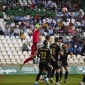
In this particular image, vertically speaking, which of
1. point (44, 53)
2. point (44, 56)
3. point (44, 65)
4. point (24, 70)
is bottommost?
point (24, 70)

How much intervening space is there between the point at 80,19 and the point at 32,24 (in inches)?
228

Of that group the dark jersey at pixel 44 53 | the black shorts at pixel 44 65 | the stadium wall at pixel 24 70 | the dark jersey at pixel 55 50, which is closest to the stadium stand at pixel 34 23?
the stadium wall at pixel 24 70

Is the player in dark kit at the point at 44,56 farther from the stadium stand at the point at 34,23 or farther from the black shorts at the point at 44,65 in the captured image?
the stadium stand at the point at 34,23

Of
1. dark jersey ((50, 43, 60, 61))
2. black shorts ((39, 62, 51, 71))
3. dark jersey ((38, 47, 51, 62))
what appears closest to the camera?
dark jersey ((38, 47, 51, 62))

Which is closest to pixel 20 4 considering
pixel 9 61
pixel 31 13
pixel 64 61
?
pixel 31 13

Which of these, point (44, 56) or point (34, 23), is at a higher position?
point (44, 56)

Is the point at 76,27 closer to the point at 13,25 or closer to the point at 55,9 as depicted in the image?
the point at 55,9

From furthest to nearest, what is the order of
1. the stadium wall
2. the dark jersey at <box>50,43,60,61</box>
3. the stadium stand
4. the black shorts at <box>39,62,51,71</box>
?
the stadium stand, the stadium wall, the dark jersey at <box>50,43,60,61</box>, the black shorts at <box>39,62,51,71</box>

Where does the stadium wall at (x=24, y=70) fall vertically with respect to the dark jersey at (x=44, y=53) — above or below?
below

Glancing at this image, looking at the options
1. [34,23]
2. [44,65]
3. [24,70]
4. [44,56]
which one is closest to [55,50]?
[44,65]

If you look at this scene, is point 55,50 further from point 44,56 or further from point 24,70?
point 24,70

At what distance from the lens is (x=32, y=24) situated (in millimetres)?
37688

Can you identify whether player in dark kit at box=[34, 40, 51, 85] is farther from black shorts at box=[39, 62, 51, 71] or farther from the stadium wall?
the stadium wall

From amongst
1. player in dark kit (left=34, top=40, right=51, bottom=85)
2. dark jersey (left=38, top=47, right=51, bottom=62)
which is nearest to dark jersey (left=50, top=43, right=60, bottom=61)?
player in dark kit (left=34, top=40, right=51, bottom=85)
